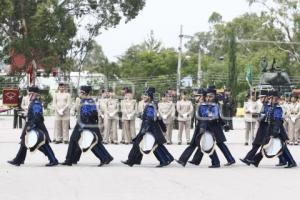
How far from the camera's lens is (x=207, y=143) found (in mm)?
16438

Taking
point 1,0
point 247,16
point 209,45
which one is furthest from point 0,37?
point 209,45

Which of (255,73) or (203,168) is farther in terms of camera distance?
(255,73)

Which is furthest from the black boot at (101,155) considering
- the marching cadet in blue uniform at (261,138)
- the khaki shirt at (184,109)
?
the khaki shirt at (184,109)

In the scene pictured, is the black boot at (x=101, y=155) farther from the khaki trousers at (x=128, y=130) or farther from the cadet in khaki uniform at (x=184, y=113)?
the cadet in khaki uniform at (x=184, y=113)

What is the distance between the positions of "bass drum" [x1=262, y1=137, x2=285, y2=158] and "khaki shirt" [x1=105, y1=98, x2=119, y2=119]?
849cm

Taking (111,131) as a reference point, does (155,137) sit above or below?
above

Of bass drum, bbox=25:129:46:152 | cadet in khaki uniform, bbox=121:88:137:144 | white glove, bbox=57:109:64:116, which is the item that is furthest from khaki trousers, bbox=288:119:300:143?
bass drum, bbox=25:129:46:152

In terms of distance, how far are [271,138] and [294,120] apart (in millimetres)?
9304

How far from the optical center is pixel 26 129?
16.2m
